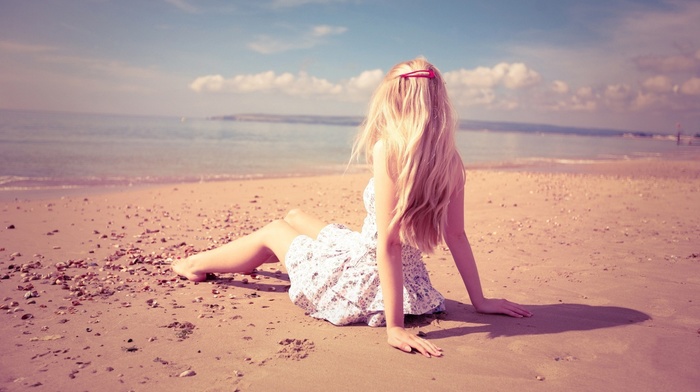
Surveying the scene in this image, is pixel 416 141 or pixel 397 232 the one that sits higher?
pixel 416 141

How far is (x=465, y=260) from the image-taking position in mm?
3883

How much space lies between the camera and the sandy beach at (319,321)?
2.93m

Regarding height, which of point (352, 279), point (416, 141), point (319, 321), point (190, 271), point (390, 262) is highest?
point (416, 141)

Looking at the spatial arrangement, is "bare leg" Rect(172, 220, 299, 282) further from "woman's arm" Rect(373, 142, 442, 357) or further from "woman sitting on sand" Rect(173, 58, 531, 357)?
"woman's arm" Rect(373, 142, 442, 357)

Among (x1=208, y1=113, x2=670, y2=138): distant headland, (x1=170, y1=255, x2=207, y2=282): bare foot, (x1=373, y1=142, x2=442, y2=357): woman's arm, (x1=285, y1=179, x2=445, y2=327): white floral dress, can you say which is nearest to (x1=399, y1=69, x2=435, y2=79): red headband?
(x1=373, y1=142, x2=442, y2=357): woman's arm

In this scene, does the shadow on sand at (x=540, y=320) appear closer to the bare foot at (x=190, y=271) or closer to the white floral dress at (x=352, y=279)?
the white floral dress at (x=352, y=279)

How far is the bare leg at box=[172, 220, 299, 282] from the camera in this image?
13.8 ft

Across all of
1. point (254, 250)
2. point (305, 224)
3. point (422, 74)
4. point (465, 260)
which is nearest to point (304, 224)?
point (305, 224)

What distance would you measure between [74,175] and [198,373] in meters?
13.2

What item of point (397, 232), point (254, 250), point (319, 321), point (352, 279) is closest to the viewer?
point (397, 232)

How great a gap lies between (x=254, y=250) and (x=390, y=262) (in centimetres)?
147

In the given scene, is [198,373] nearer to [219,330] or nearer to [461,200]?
[219,330]

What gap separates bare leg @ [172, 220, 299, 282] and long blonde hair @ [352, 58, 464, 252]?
49.6 inches

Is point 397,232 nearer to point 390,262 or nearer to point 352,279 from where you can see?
point 390,262
